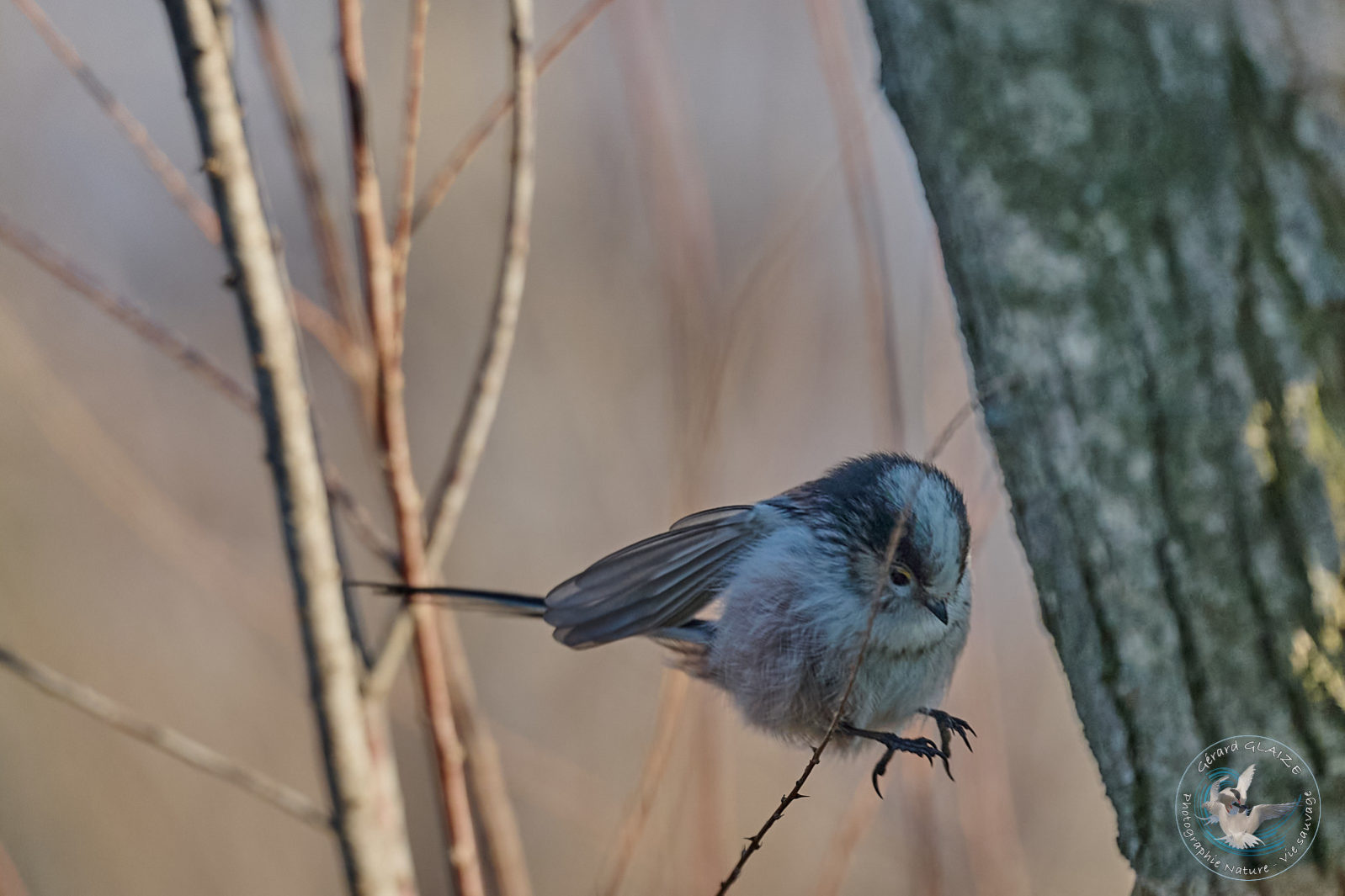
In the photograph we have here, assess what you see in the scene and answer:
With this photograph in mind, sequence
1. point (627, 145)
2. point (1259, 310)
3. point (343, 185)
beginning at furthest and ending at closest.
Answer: point (343, 185)
point (627, 145)
point (1259, 310)

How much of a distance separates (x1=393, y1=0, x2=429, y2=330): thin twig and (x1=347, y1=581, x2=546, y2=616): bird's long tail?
0.35m

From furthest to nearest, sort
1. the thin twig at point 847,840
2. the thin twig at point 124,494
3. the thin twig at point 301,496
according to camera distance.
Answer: the thin twig at point 124,494, the thin twig at point 847,840, the thin twig at point 301,496

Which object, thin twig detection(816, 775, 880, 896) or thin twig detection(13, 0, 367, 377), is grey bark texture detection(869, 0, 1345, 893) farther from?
thin twig detection(13, 0, 367, 377)

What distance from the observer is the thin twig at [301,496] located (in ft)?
3.46

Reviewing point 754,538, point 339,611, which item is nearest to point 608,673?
point 754,538

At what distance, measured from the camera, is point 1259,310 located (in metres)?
1.25

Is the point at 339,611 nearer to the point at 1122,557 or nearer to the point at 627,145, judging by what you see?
the point at 1122,557

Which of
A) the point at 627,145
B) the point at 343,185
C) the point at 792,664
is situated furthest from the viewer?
the point at 343,185

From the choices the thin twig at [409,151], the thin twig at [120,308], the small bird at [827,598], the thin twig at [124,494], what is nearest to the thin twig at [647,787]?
the small bird at [827,598]

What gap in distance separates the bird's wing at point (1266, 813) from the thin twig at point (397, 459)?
1.03 metres

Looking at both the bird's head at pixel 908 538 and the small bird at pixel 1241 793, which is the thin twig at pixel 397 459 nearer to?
the bird's head at pixel 908 538

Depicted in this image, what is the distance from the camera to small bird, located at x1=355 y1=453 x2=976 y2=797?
52.6 inches

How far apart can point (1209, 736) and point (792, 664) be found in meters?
0.56

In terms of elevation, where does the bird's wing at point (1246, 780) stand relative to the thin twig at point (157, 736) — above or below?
above
